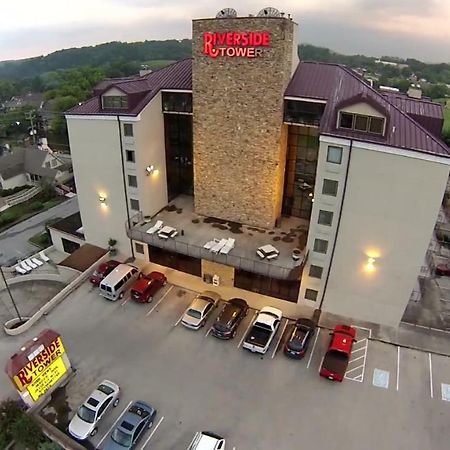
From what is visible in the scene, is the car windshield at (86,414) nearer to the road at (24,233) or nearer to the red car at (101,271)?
the red car at (101,271)

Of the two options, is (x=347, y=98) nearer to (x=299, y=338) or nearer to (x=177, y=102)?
(x=177, y=102)

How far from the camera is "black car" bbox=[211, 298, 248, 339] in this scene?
2448cm

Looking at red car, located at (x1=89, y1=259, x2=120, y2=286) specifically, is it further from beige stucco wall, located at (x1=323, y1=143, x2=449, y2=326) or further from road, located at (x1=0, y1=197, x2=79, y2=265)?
beige stucco wall, located at (x1=323, y1=143, x2=449, y2=326)

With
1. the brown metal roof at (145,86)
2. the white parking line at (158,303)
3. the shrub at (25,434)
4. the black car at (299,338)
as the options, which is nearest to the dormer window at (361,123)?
the brown metal roof at (145,86)

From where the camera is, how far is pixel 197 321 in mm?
25266

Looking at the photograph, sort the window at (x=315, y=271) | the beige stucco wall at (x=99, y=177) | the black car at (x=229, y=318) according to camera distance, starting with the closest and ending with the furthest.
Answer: the black car at (x=229, y=318) → the window at (x=315, y=271) → the beige stucco wall at (x=99, y=177)

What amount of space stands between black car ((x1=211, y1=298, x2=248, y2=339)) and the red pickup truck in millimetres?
6057

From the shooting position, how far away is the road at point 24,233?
138 ft

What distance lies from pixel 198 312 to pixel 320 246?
951 cm

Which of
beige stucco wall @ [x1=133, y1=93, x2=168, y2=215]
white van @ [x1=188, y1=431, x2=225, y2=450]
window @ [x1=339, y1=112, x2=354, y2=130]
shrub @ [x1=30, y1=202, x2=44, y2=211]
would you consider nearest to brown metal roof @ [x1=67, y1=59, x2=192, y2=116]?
beige stucco wall @ [x1=133, y1=93, x2=168, y2=215]

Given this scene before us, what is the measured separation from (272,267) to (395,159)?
9.95 meters

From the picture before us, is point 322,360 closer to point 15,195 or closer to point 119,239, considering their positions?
point 119,239

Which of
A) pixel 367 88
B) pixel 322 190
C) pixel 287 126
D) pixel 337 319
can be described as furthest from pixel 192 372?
pixel 367 88

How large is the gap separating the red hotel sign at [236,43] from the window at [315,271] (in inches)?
586
